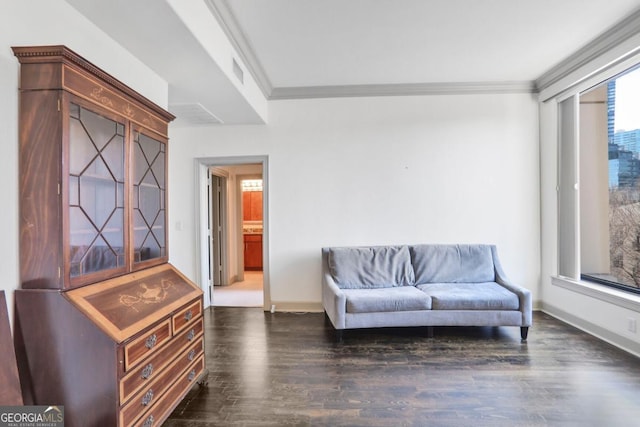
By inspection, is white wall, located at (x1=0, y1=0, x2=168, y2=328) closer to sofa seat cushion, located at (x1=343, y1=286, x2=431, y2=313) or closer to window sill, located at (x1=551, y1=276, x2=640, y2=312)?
sofa seat cushion, located at (x1=343, y1=286, x2=431, y2=313)

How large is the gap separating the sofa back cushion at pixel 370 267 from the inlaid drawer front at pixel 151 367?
190 centimetres

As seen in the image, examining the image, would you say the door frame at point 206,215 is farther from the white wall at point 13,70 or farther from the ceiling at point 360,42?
the white wall at point 13,70

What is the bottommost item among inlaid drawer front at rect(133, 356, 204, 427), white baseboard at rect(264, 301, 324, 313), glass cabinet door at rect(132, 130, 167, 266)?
white baseboard at rect(264, 301, 324, 313)

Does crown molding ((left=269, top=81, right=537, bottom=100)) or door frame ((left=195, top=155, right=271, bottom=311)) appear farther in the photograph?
door frame ((left=195, top=155, right=271, bottom=311))

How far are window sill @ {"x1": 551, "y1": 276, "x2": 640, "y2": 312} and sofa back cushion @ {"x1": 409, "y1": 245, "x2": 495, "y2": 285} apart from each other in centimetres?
78

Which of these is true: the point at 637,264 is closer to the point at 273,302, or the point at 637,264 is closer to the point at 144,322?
the point at 273,302

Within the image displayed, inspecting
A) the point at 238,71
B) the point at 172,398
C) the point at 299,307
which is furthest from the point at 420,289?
the point at 238,71

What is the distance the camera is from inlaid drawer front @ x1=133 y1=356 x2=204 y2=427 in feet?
5.58

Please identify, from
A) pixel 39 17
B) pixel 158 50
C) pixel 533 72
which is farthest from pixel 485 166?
pixel 39 17

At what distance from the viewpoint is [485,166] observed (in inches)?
160

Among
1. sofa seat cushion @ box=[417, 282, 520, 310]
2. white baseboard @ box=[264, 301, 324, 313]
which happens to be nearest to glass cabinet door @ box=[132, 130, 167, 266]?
white baseboard @ box=[264, 301, 324, 313]

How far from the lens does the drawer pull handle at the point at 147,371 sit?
1665 millimetres
